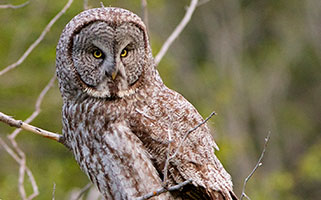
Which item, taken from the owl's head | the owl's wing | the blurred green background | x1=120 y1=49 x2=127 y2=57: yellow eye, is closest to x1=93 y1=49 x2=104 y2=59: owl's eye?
the owl's head

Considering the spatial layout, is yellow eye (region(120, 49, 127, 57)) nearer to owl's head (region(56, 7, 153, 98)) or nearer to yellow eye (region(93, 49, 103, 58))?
owl's head (region(56, 7, 153, 98))

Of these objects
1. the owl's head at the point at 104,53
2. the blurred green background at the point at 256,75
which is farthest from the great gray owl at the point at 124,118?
the blurred green background at the point at 256,75

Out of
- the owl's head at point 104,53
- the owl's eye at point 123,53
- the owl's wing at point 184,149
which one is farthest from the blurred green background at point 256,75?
the owl's eye at point 123,53

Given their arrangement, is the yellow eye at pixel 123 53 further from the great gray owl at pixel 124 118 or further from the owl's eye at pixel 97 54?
the owl's eye at pixel 97 54

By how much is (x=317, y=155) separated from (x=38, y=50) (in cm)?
763

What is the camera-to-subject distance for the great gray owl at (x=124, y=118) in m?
4.95

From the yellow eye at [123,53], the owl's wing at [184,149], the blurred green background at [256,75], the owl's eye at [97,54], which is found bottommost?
the owl's wing at [184,149]

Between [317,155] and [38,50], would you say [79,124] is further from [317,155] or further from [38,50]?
[317,155]

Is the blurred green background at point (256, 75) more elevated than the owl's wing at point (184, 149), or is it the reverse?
the blurred green background at point (256, 75)

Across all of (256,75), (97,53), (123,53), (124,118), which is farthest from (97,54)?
(256,75)

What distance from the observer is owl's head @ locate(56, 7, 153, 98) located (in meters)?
4.93

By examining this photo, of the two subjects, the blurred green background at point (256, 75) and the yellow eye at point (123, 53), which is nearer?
the yellow eye at point (123, 53)

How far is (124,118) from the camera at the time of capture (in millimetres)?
5066

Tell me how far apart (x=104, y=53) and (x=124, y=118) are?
547 millimetres
